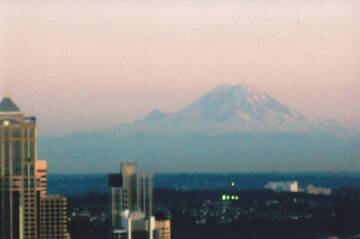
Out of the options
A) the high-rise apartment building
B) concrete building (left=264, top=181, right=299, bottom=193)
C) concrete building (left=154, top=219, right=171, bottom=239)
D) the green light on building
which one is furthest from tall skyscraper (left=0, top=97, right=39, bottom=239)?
concrete building (left=264, top=181, right=299, bottom=193)

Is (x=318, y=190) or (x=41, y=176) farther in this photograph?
(x=318, y=190)

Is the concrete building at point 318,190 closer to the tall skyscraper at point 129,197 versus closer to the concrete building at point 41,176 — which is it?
the tall skyscraper at point 129,197

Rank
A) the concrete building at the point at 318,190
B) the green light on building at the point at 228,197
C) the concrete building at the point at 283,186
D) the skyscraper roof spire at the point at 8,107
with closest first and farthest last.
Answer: the skyscraper roof spire at the point at 8,107 < the green light on building at the point at 228,197 < the concrete building at the point at 283,186 < the concrete building at the point at 318,190

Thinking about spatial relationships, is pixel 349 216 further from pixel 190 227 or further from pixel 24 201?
pixel 24 201

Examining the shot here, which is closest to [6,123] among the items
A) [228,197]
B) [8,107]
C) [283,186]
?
[8,107]

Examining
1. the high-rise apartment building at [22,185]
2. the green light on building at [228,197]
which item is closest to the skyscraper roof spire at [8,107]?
the high-rise apartment building at [22,185]

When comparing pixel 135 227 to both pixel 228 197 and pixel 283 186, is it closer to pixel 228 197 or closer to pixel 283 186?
pixel 228 197
